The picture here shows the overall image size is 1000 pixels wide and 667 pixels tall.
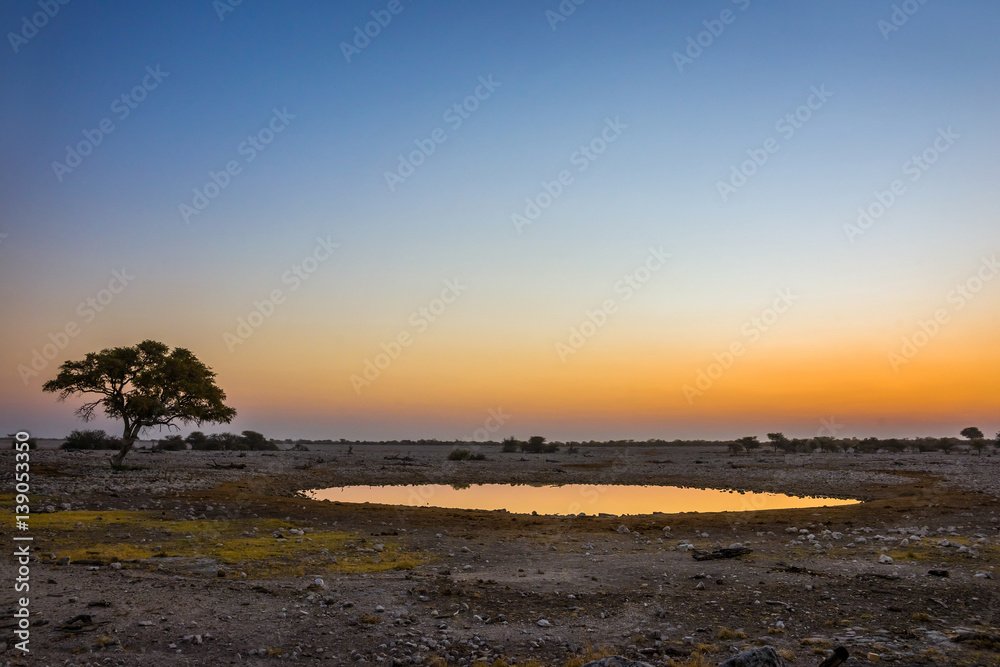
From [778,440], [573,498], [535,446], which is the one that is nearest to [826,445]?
[778,440]

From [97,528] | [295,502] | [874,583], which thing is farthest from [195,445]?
[874,583]

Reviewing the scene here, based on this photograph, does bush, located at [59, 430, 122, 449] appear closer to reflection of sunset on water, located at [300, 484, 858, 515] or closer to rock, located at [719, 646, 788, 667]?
reflection of sunset on water, located at [300, 484, 858, 515]

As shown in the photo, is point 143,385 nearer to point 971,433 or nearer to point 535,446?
point 535,446

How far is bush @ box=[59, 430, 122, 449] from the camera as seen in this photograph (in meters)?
78.9

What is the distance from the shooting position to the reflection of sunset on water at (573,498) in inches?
1203

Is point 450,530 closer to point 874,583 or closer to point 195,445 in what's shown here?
point 874,583

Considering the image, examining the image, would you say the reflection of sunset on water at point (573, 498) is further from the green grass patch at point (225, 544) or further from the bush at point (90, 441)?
the bush at point (90, 441)

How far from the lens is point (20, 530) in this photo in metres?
16.7

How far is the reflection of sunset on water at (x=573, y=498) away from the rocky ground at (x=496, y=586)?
765cm

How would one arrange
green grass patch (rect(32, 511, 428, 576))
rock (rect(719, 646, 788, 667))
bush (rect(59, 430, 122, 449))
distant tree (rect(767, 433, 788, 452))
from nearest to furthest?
rock (rect(719, 646, 788, 667))
green grass patch (rect(32, 511, 428, 576))
bush (rect(59, 430, 122, 449))
distant tree (rect(767, 433, 788, 452))

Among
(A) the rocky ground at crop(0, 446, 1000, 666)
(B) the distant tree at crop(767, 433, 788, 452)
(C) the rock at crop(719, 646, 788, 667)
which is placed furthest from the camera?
(B) the distant tree at crop(767, 433, 788, 452)

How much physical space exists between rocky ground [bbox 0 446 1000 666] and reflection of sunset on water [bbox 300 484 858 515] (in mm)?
7652

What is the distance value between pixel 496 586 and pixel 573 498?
25146 mm

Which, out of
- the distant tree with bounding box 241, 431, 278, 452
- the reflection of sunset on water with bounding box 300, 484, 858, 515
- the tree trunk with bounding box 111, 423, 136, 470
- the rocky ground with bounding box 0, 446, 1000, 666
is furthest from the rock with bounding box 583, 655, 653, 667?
the distant tree with bounding box 241, 431, 278, 452
